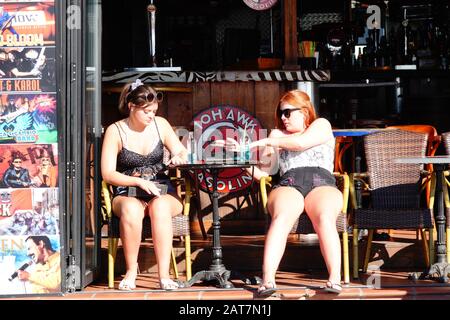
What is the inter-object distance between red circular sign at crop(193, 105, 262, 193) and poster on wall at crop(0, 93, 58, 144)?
6.33 feet

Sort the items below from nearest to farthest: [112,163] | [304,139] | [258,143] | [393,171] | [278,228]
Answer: [278,228], [258,143], [304,139], [112,163], [393,171]

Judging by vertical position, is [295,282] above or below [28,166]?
below

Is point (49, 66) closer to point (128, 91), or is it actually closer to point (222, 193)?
point (128, 91)

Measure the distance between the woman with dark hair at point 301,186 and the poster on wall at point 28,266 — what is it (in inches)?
48.9

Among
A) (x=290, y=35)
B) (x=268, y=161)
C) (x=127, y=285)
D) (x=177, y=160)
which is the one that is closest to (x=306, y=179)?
(x=177, y=160)

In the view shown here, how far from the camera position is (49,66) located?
534 centimetres

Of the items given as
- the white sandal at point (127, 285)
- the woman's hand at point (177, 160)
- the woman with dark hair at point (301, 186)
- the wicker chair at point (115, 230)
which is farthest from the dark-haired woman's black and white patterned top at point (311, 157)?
the white sandal at point (127, 285)

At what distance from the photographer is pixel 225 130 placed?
714 cm

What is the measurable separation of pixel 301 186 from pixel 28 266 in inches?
67.0

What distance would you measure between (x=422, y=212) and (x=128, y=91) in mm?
1994

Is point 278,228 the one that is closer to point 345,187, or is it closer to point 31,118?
point 345,187

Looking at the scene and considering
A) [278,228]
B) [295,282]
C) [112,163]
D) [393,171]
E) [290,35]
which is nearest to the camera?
[278,228]

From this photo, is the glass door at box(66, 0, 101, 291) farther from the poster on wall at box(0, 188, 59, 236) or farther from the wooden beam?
the wooden beam
